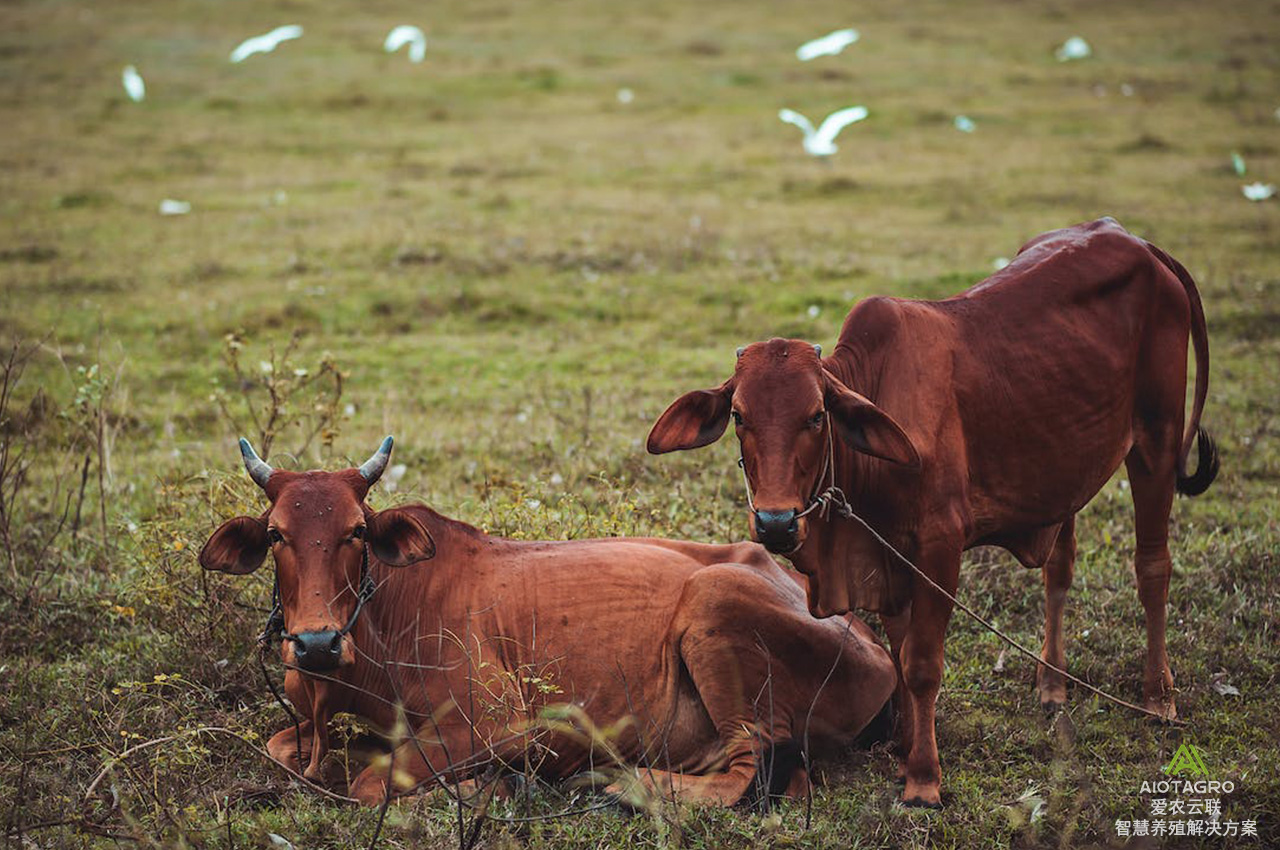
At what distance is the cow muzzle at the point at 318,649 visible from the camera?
4.33m

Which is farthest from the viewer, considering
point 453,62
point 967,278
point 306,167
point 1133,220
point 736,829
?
point 453,62

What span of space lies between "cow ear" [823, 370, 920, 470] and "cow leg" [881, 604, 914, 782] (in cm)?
73

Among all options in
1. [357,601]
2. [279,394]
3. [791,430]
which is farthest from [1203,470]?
[279,394]

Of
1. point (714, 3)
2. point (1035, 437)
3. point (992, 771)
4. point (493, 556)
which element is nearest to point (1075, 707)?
point (992, 771)

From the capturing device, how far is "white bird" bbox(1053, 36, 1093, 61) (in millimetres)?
23578

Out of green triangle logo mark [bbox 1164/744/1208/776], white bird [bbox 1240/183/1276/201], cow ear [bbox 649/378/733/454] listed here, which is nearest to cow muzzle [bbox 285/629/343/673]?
cow ear [bbox 649/378/733/454]

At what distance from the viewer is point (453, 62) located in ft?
80.2

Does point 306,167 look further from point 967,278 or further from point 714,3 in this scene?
point 714,3

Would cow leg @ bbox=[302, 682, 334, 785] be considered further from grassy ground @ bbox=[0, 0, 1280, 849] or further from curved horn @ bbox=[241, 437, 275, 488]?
curved horn @ bbox=[241, 437, 275, 488]

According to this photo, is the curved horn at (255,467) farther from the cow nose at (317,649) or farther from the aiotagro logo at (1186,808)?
the aiotagro logo at (1186,808)

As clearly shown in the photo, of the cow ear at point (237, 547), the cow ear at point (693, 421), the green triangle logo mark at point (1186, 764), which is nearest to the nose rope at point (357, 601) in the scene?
the cow ear at point (237, 547)

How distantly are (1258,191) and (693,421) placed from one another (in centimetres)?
1261

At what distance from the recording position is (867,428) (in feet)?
14.6

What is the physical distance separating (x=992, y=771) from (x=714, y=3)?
28.5 metres
